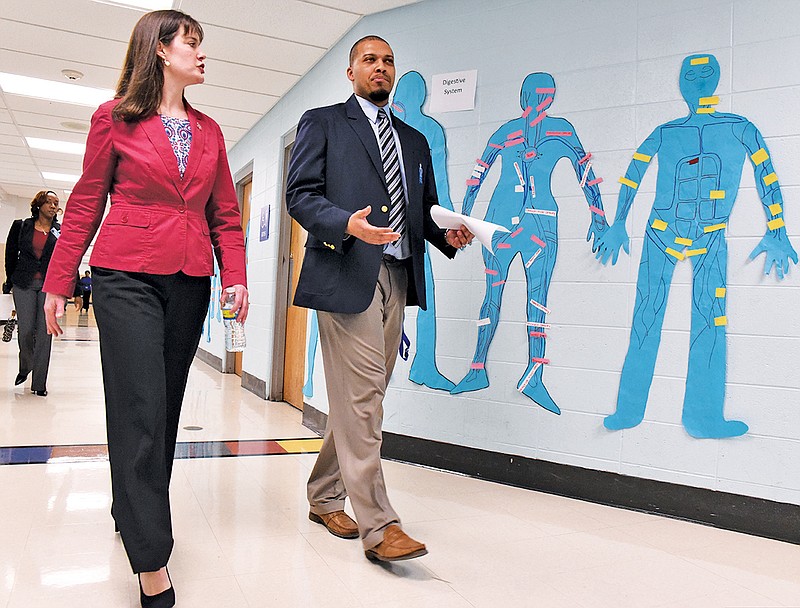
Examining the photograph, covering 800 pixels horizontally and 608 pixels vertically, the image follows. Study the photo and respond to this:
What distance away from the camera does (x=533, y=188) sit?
3.08 metres

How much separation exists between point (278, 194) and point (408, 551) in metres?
3.89

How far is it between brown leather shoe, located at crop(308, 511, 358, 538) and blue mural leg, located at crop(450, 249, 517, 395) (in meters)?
1.09

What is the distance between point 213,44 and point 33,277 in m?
2.15

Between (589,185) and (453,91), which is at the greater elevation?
(453,91)

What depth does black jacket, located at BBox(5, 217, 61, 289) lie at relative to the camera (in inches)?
189

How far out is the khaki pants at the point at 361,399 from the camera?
1.96m

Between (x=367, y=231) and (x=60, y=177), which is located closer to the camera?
(x=367, y=231)

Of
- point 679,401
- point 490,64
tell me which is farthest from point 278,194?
point 679,401

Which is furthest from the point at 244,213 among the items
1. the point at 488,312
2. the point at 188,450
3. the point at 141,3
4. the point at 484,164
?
the point at 488,312

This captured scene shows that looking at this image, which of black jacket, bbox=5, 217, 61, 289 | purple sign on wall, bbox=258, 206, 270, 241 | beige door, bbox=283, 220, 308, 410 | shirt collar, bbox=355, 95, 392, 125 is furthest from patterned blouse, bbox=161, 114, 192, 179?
purple sign on wall, bbox=258, 206, 270, 241

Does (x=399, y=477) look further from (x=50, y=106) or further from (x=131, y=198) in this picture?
(x=50, y=106)

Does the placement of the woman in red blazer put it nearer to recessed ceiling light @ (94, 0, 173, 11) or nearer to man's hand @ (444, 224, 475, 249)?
man's hand @ (444, 224, 475, 249)

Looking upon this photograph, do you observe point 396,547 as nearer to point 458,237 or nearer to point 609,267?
point 458,237

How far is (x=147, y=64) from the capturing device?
1.79 metres
